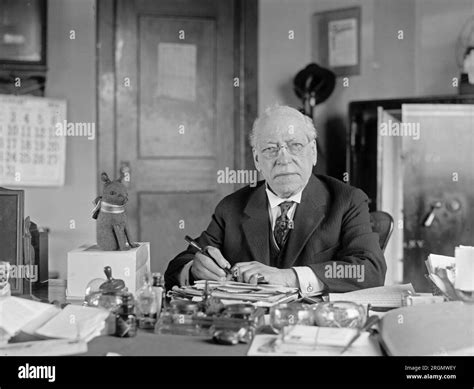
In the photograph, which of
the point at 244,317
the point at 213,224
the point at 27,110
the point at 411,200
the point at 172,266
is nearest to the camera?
the point at 244,317

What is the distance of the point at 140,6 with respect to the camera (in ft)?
12.2

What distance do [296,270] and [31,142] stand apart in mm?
2080

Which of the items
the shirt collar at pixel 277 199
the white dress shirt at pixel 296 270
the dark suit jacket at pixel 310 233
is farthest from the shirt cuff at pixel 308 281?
the shirt collar at pixel 277 199

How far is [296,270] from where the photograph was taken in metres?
1.83

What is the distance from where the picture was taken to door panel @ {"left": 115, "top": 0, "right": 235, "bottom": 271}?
3715mm

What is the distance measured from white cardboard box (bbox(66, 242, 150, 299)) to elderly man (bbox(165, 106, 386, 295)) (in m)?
0.25

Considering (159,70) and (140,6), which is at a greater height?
(140,6)

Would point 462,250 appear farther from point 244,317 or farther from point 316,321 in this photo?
point 244,317

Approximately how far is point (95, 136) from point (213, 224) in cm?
162

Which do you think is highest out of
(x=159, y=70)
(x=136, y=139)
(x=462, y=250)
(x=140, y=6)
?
(x=140, y=6)

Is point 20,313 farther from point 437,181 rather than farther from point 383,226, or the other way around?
point 437,181

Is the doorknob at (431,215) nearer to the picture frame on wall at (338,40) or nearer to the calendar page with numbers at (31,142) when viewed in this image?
the picture frame on wall at (338,40)

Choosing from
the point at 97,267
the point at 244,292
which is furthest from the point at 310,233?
the point at 97,267
